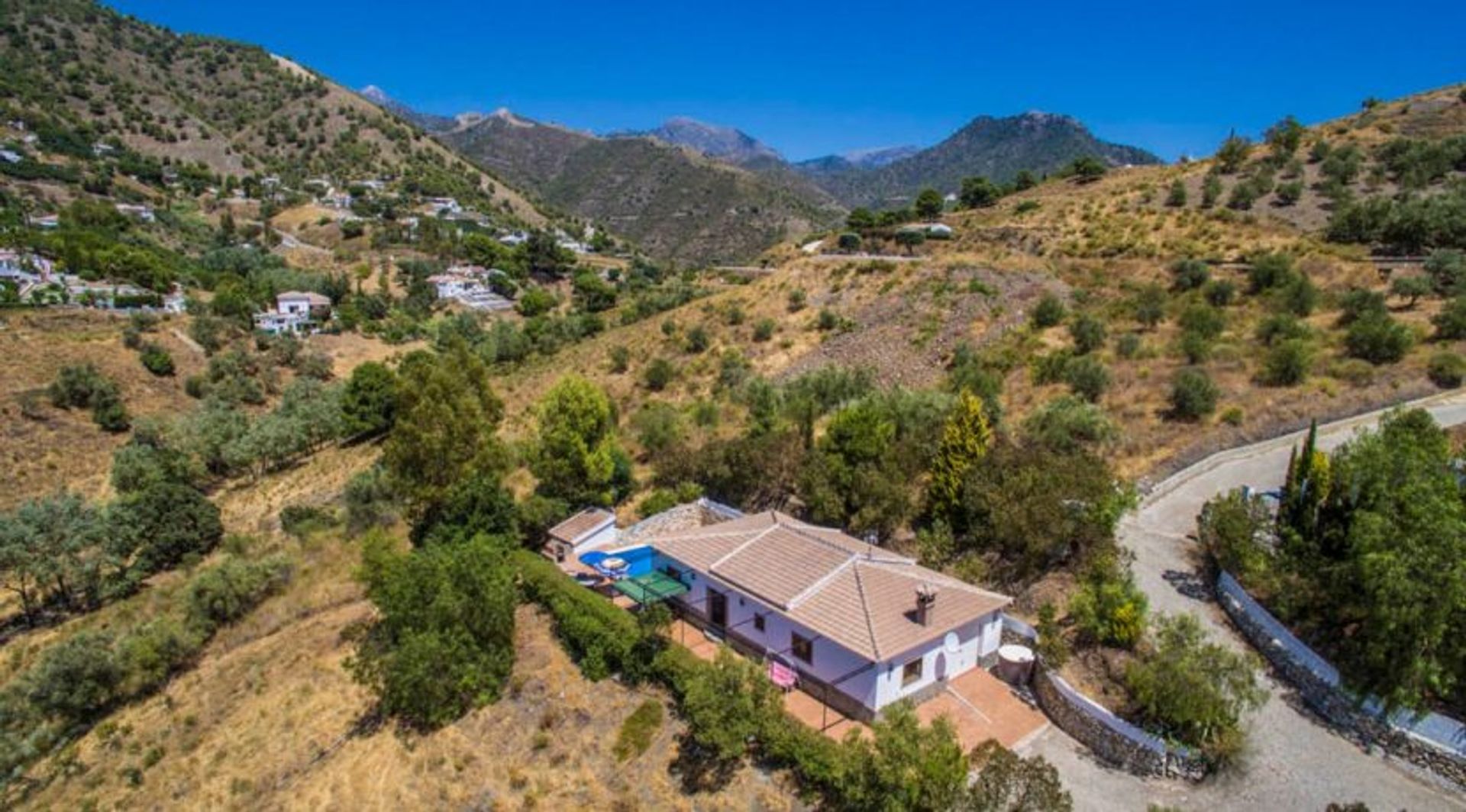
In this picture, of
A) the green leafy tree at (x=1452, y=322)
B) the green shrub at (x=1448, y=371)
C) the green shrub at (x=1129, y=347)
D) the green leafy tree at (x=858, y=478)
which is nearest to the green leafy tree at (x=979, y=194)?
the green shrub at (x=1129, y=347)

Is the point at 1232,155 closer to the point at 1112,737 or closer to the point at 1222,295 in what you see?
the point at 1222,295

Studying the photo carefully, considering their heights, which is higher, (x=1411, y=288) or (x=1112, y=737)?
(x=1411, y=288)

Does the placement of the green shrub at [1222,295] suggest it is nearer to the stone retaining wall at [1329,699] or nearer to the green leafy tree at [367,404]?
the stone retaining wall at [1329,699]

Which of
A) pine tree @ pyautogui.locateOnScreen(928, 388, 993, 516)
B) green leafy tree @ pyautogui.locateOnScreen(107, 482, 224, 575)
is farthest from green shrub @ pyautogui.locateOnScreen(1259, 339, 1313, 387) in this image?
green leafy tree @ pyautogui.locateOnScreen(107, 482, 224, 575)

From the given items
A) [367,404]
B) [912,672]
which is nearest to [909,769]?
[912,672]

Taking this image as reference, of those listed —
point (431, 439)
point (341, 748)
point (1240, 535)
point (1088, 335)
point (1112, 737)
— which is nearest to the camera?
point (1112, 737)

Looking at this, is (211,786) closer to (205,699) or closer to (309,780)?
(309,780)

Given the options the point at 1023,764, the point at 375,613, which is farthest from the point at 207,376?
the point at 1023,764
